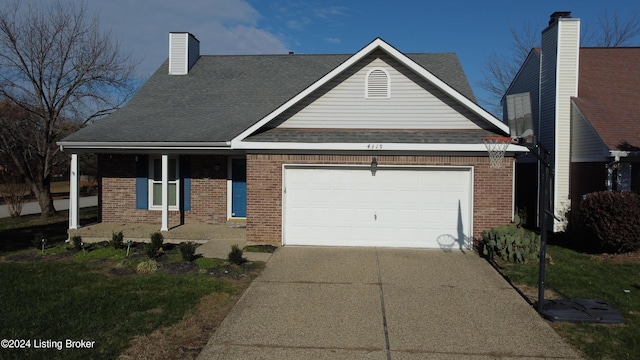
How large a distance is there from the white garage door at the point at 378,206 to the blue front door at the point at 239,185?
9.00ft

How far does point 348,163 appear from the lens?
37.2 ft

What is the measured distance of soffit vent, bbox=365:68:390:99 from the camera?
38.3 feet

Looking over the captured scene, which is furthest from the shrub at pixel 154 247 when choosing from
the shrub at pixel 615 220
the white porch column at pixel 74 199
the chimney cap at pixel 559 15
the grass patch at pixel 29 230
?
the chimney cap at pixel 559 15

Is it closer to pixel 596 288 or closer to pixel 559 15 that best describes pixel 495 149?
pixel 596 288

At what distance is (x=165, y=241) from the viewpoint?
477 inches

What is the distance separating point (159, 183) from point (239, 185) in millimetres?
2563

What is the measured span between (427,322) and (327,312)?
4.68ft

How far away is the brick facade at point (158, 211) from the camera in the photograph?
45.5 ft

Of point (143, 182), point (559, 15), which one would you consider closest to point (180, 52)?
point (143, 182)

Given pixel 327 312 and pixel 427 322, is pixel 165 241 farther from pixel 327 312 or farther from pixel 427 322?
pixel 427 322

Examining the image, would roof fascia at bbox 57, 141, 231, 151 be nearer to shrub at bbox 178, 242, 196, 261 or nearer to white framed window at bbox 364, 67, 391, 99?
shrub at bbox 178, 242, 196, 261

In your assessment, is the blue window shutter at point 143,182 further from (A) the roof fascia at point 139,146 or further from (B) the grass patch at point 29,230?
(B) the grass patch at point 29,230

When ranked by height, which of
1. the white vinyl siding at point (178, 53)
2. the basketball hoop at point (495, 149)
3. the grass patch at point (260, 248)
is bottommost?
the grass patch at point (260, 248)

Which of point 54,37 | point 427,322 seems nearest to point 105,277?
point 427,322
